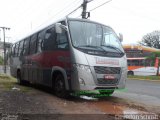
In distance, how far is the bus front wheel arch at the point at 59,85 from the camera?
11.4m

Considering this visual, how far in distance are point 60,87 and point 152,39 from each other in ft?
281

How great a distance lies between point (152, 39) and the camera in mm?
94500

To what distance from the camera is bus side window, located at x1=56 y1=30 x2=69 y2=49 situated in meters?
11.2

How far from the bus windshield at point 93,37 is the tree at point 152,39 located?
272 ft

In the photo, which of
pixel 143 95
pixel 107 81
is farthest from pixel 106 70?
pixel 143 95

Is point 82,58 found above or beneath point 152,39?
beneath

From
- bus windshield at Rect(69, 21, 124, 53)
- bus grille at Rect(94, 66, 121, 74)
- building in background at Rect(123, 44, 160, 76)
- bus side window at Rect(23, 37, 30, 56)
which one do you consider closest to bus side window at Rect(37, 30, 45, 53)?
bus side window at Rect(23, 37, 30, 56)

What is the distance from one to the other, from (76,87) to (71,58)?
3.05 feet

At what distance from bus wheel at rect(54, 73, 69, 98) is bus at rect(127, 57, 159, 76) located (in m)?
32.1

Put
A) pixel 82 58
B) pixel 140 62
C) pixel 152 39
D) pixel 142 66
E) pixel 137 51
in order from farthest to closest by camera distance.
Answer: pixel 152 39, pixel 137 51, pixel 140 62, pixel 142 66, pixel 82 58

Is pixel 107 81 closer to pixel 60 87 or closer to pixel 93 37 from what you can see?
pixel 93 37

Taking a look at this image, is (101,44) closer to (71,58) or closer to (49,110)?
(71,58)

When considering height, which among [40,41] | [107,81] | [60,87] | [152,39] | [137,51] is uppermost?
[152,39]

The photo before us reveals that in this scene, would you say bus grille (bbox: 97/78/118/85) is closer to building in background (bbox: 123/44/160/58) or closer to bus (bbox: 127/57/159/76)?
bus (bbox: 127/57/159/76)
